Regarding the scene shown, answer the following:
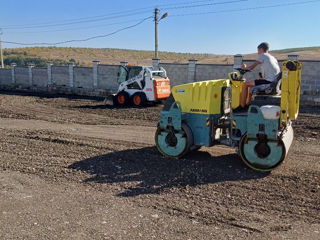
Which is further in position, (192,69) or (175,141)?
(192,69)

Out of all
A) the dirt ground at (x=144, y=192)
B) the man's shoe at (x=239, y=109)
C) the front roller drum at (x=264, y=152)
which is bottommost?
the dirt ground at (x=144, y=192)

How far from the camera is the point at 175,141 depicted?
6.88m

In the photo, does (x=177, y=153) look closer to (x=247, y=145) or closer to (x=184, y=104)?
(x=184, y=104)

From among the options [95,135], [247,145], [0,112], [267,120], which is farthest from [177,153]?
[0,112]

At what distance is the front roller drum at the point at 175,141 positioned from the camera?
6629mm

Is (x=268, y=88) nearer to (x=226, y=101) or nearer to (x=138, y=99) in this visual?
(x=226, y=101)

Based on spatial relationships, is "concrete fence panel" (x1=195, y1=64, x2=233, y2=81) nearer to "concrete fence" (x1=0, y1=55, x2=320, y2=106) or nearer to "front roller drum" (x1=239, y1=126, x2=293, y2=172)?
"concrete fence" (x1=0, y1=55, x2=320, y2=106)

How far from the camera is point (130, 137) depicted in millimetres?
9203

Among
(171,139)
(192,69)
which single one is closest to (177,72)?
(192,69)

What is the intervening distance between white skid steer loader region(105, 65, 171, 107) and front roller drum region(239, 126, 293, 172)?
9.68m

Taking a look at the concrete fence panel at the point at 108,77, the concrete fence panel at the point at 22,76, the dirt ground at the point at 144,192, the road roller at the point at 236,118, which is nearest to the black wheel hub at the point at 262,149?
the road roller at the point at 236,118

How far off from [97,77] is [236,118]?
17067 mm

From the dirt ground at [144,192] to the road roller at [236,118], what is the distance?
370mm

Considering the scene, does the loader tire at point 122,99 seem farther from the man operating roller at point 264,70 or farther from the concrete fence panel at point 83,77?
the man operating roller at point 264,70
